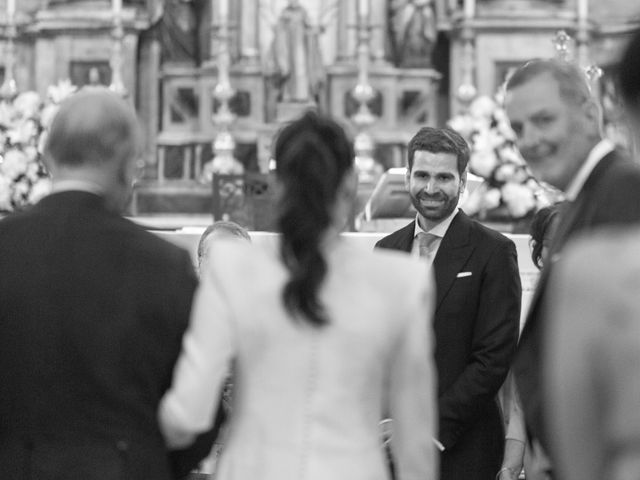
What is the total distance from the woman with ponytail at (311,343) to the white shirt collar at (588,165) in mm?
388

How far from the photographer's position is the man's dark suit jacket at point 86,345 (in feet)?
9.82

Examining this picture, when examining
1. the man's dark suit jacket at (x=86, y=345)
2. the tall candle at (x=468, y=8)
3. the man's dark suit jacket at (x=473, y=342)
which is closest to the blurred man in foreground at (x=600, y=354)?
the man's dark suit jacket at (x=86, y=345)

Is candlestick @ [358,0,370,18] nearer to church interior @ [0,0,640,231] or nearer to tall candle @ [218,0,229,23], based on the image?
church interior @ [0,0,640,231]

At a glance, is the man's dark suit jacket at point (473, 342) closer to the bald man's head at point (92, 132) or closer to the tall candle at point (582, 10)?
the bald man's head at point (92, 132)

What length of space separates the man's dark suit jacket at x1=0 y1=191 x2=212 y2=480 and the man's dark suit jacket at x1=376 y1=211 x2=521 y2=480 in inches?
59.2

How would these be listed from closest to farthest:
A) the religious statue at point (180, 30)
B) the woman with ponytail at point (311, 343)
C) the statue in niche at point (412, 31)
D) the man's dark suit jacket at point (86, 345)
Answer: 1. the woman with ponytail at point (311, 343)
2. the man's dark suit jacket at point (86, 345)
3. the statue in niche at point (412, 31)
4. the religious statue at point (180, 30)

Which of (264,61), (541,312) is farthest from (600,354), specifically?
(264,61)

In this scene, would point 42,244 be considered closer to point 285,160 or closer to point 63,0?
point 285,160

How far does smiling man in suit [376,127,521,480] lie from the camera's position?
440 cm

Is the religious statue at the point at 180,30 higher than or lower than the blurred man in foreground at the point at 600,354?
higher

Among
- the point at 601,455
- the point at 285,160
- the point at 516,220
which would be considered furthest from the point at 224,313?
the point at 516,220

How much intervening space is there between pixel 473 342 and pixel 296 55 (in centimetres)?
683

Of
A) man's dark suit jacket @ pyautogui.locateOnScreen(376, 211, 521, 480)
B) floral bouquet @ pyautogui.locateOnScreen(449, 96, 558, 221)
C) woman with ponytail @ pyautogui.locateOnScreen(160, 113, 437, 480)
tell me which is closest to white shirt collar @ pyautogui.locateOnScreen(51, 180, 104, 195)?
woman with ponytail @ pyautogui.locateOnScreen(160, 113, 437, 480)

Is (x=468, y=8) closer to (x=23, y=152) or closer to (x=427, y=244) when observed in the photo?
(x=23, y=152)
